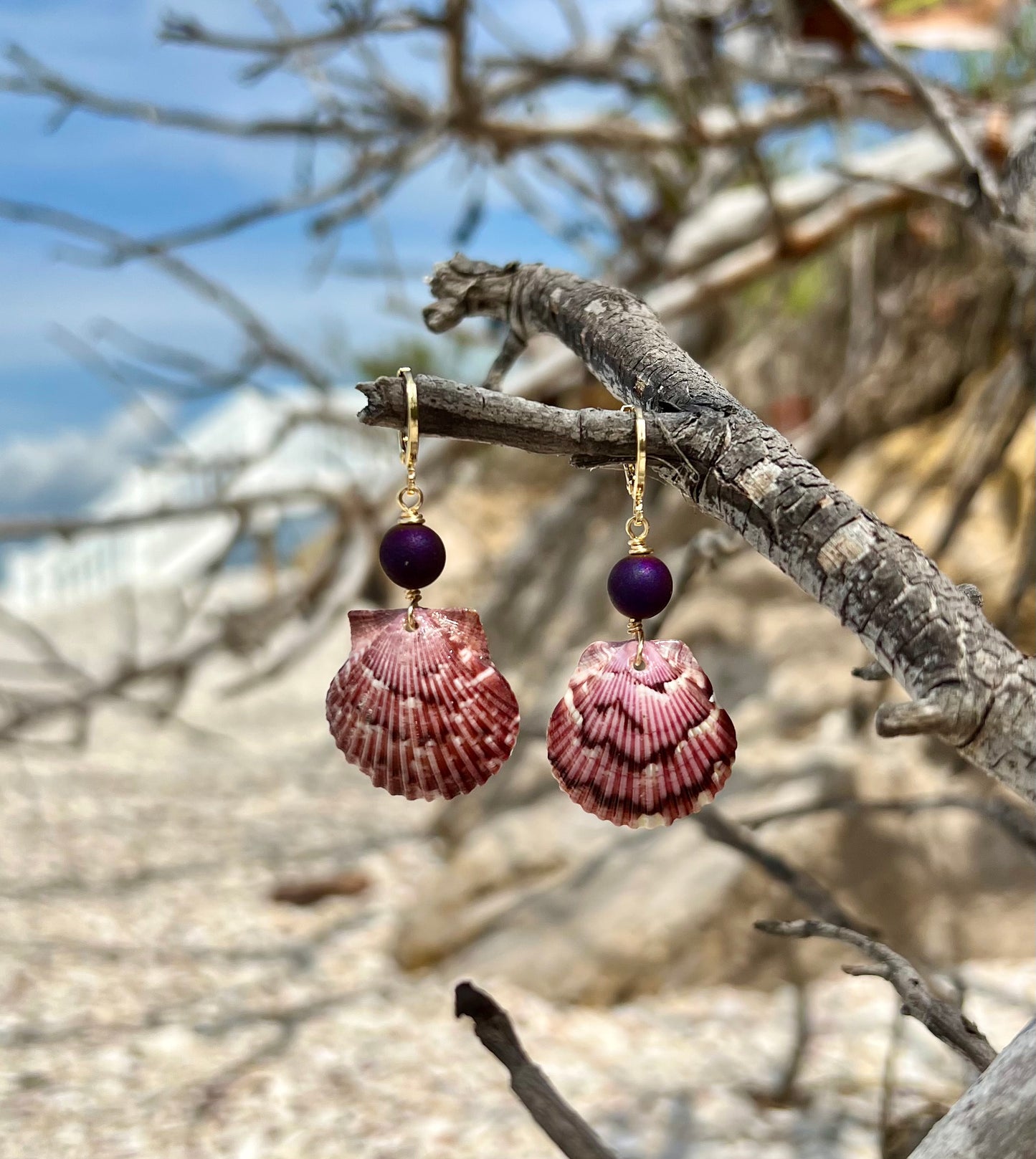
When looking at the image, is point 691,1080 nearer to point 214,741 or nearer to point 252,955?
point 252,955

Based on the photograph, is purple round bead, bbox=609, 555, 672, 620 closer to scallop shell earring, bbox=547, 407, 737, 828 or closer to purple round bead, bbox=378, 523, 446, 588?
scallop shell earring, bbox=547, 407, 737, 828

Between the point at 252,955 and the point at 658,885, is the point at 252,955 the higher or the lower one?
the higher one

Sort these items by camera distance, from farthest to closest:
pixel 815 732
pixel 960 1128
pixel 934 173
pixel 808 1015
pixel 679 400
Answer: pixel 934 173, pixel 815 732, pixel 808 1015, pixel 679 400, pixel 960 1128

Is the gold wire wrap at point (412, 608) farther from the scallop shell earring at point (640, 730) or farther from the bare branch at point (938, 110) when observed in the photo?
the bare branch at point (938, 110)

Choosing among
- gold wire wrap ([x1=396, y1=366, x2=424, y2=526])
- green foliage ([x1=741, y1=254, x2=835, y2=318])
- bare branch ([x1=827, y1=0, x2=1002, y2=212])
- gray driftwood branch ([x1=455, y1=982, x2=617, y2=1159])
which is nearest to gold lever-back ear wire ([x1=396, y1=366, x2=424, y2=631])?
gold wire wrap ([x1=396, y1=366, x2=424, y2=526])

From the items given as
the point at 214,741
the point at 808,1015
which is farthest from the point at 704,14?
the point at 214,741

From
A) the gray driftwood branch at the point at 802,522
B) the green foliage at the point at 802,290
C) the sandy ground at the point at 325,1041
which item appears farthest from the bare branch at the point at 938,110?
the green foliage at the point at 802,290

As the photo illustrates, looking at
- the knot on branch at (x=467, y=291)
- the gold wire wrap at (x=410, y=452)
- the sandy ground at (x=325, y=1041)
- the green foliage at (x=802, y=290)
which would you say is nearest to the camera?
the gold wire wrap at (x=410, y=452)
